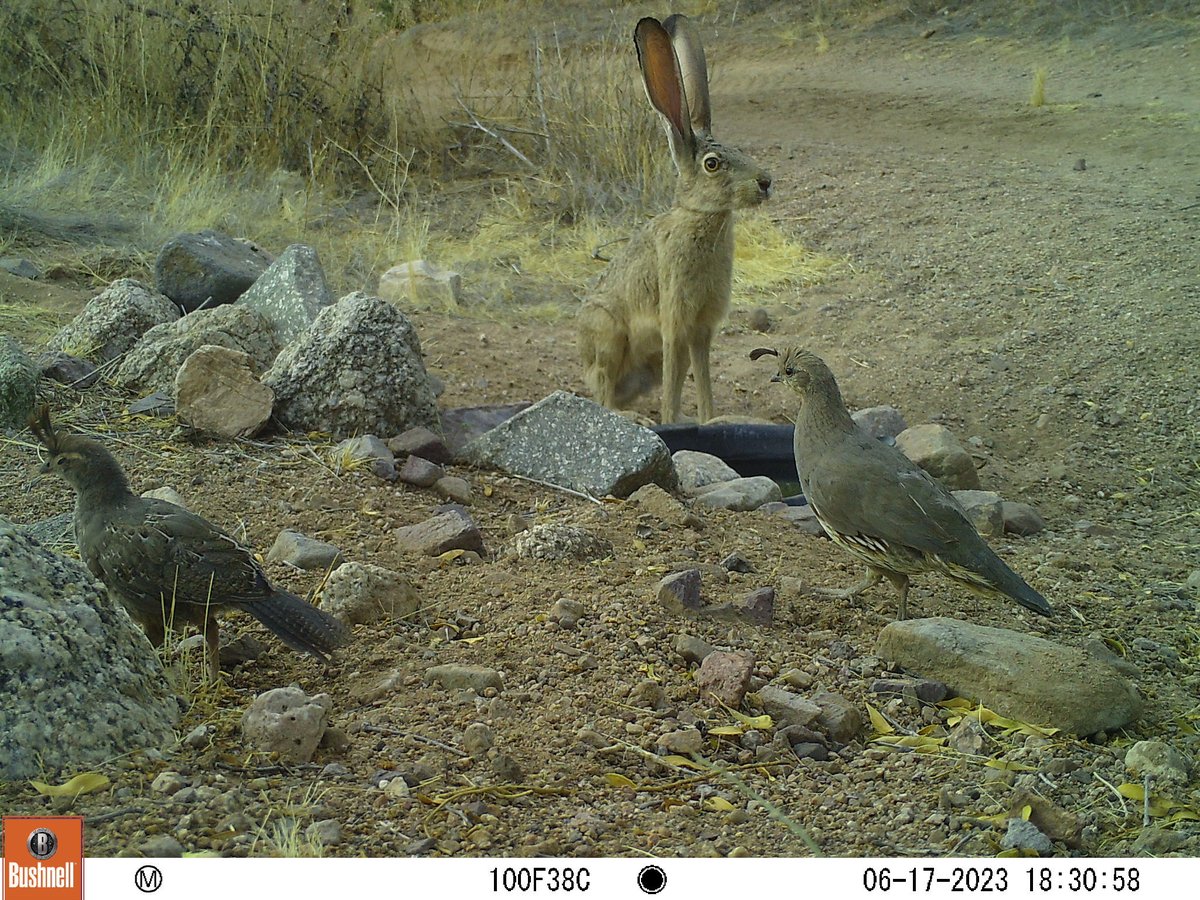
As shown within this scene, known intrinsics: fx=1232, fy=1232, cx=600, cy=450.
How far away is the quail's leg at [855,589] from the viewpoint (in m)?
3.85

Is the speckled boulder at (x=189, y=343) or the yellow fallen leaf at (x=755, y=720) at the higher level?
the speckled boulder at (x=189, y=343)

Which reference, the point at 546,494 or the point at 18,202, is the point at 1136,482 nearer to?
the point at 546,494

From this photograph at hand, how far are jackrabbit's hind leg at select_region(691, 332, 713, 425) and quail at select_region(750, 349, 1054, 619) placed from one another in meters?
1.93

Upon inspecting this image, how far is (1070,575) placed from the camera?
4.11 m

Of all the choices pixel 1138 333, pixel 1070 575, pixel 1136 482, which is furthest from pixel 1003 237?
pixel 1070 575

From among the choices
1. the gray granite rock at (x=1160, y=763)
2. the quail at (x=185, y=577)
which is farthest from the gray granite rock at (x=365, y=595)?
the gray granite rock at (x=1160, y=763)

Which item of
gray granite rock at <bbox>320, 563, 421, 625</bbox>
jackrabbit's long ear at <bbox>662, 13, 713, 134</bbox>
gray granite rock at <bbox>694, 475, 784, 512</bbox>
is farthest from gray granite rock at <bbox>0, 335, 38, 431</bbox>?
jackrabbit's long ear at <bbox>662, 13, 713, 134</bbox>

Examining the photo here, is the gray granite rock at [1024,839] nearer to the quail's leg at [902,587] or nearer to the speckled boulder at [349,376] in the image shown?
the quail's leg at [902,587]

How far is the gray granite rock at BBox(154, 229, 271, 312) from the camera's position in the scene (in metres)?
5.96

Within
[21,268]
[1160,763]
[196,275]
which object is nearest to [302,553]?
[1160,763]

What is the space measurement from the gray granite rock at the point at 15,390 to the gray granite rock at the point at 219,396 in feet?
1.73

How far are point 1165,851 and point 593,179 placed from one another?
732 cm

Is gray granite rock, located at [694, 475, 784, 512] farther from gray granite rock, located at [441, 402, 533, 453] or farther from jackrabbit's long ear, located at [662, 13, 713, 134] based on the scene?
jackrabbit's long ear, located at [662, 13, 713, 134]

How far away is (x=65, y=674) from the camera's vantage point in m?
2.54
